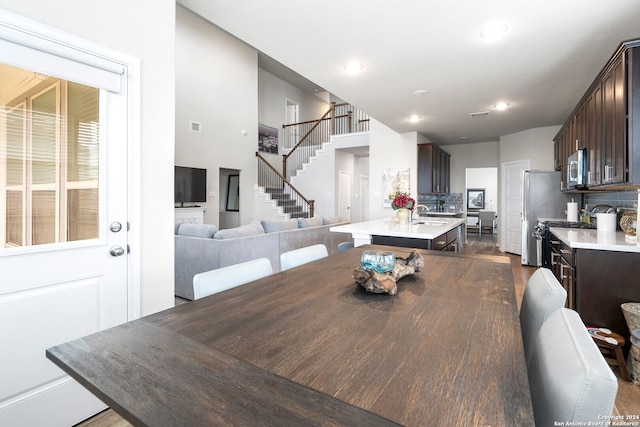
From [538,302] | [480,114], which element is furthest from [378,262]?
[480,114]

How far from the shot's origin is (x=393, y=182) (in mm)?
6617

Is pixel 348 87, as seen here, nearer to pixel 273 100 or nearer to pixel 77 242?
pixel 77 242

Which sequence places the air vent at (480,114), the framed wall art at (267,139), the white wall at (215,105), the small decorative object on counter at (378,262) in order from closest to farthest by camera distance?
the small decorative object on counter at (378,262) < the air vent at (480,114) < the white wall at (215,105) < the framed wall art at (267,139)

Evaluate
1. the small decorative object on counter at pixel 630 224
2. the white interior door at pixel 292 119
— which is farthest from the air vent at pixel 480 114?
the white interior door at pixel 292 119

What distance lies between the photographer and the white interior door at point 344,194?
9630mm

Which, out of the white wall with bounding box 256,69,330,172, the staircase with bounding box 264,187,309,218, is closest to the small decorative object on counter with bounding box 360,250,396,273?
the staircase with bounding box 264,187,309,218

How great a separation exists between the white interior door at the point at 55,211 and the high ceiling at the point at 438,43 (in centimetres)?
112

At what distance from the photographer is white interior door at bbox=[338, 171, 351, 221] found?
9.63m

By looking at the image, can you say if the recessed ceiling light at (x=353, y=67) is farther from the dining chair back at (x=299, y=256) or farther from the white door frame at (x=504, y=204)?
the white door frame at (x=504, y=204)

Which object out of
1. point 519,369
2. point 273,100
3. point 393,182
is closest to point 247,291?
point 519,369

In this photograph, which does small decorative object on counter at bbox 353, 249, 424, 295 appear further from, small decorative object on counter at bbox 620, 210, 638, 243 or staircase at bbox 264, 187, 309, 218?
staircase at bbox 264, 187, 309, 218

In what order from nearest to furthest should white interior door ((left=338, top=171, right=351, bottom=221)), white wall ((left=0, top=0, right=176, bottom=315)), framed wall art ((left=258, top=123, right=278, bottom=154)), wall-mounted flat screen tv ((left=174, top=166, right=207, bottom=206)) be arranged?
1. white wall ((left=0, top=0, right=176, bottom=315))
2. wall-mounted flat screen tv ((left=174, top=166, right=207, bottom=206))
3. white interior door ((left=338, top=171, right=351, bottom=221))
4. framed wall art ((left=258, top=123, right=278, bottom=154))

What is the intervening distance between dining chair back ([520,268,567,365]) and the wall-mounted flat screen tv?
22.3 ft

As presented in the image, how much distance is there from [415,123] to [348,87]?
229cm
